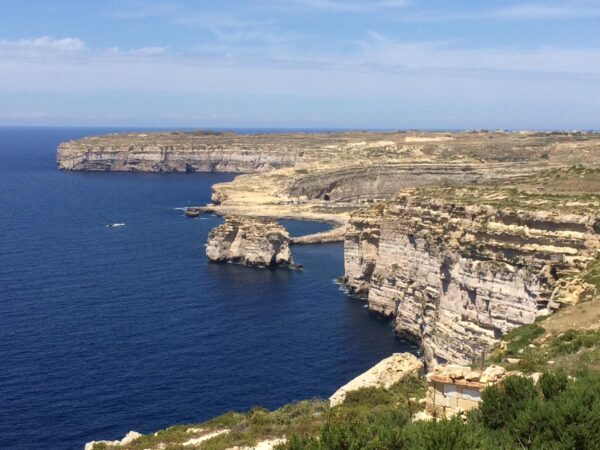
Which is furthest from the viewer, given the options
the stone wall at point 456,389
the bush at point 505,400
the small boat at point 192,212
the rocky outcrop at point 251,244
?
the small boat at point 192,212

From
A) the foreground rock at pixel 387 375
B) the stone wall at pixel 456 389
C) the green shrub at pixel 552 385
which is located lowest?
the foreground rock at pixel 387 375

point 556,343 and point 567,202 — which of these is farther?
point 567,202

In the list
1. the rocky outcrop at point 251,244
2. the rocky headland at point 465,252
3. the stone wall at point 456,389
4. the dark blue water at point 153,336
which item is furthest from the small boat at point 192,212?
the stone wall at point 456,389

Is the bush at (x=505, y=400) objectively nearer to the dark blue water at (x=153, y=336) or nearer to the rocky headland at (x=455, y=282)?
the rocky headland at (x=455, y=282)

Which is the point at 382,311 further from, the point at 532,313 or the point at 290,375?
the point at 532,313

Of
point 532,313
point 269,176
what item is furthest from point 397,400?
point 269,176

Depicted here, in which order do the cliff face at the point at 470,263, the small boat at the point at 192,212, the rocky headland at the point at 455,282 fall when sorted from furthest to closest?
the small boat at the point at 192,212 < the cliff face at the point at 470,263 < the rocky headland at the point at 455,282
